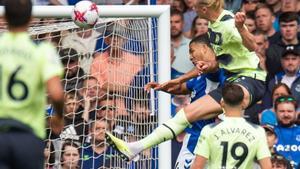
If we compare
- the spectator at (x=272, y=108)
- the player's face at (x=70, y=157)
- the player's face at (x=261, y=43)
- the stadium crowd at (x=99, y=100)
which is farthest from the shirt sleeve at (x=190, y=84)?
the player's face at (x=261, y=43)

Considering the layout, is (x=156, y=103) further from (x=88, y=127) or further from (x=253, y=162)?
(x=253, y=162)

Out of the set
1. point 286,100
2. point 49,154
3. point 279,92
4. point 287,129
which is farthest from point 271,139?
point 49,154

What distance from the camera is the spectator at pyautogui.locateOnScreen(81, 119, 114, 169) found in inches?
388

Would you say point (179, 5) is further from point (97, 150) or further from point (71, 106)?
point (97, 150)

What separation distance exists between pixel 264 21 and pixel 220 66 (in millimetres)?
2617

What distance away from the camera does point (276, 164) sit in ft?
33.2

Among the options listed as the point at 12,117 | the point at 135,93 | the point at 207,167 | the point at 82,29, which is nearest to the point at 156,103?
the point at 135,93

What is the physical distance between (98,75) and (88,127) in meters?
0.48

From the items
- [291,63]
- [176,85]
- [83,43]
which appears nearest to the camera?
[176,85]

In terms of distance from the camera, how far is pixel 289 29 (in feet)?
37.7

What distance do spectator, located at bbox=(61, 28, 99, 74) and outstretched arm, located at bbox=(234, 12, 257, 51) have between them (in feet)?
5.94

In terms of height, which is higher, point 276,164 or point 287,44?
point 287,44

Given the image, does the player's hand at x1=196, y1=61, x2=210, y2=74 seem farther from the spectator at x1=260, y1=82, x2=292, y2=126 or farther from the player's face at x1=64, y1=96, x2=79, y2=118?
the spectator at x1=260, y1=82, x2=292, y2=126

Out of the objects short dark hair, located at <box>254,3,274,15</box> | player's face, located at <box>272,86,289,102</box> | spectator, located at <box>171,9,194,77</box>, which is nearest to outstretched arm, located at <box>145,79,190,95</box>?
player's face, located at <box>272,86,289,102</box>
